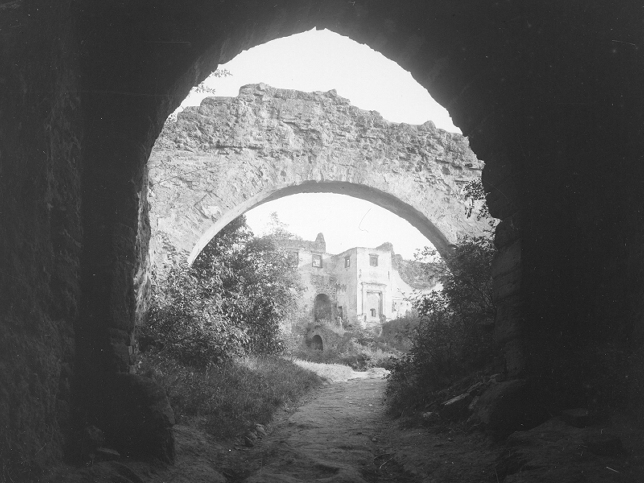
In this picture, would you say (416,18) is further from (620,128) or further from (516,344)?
(516,344)

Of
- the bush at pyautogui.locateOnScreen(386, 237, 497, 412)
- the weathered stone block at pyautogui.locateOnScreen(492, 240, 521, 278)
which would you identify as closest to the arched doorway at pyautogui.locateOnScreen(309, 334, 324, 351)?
the bush at pyautogui.locateOnScreen(386, 237, 497, 412)

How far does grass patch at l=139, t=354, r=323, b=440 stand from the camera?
527cm

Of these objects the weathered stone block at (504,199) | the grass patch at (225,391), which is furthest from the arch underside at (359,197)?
the weathered stone block at (504,199)

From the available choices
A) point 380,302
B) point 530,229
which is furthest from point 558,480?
point 380,302

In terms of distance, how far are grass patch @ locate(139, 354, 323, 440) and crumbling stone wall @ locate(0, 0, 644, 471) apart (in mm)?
1492

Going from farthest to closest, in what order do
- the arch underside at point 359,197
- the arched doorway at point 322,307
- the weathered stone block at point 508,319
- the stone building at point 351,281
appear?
the stone building at point 351,281
the arched doorway at point 322,307
the arch underside at point 359,197
the weathered stone block at point 508,319

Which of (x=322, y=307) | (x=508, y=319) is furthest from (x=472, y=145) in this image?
(x=322, y=307)

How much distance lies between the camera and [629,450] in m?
2.86

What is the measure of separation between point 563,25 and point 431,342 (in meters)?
3.92

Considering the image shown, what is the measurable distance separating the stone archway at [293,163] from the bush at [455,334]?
4.18 m

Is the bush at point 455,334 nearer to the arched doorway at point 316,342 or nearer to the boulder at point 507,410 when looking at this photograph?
the boulder at point 507,410

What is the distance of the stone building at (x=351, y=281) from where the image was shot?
3238cm

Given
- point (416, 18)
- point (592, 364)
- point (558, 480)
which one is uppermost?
point (416, 18)

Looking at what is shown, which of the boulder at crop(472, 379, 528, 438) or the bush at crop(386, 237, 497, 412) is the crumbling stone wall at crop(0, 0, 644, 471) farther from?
the bush at crop(386, 237, 497, 412)
